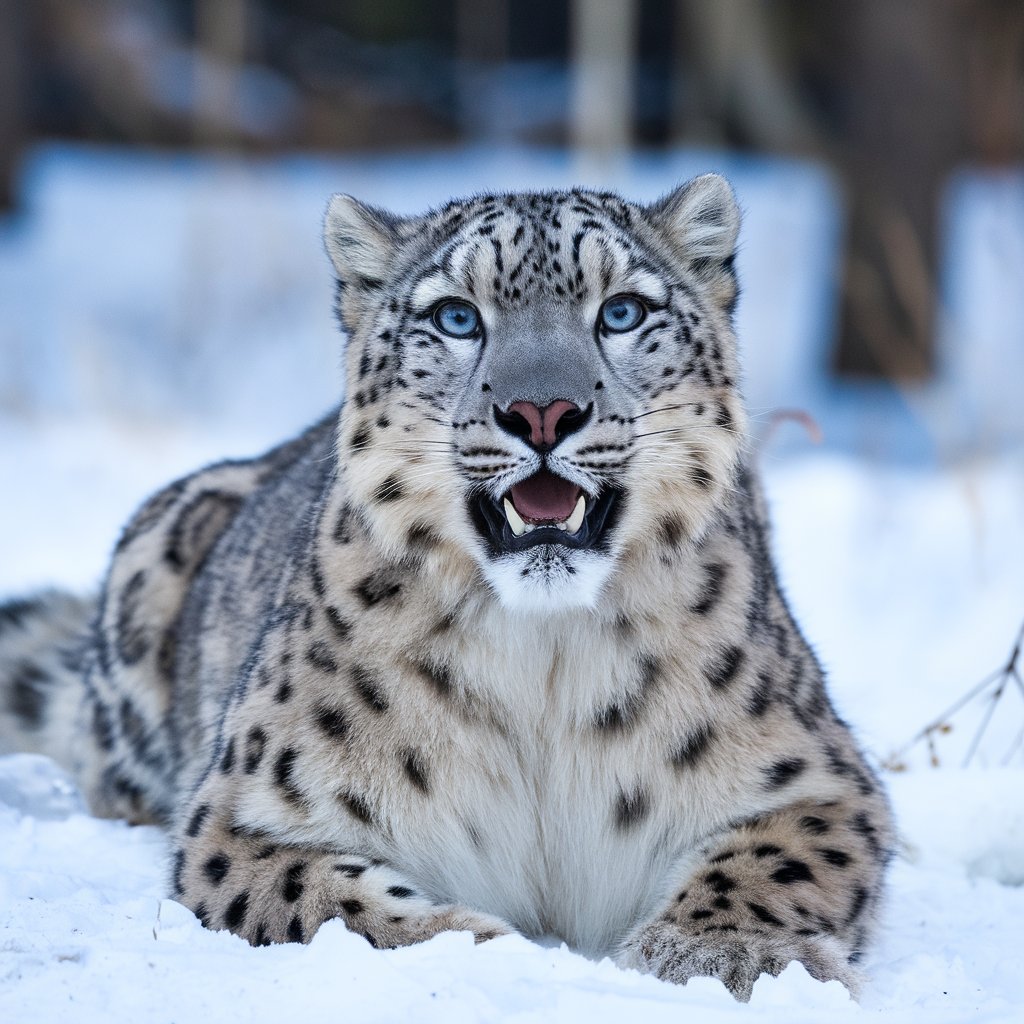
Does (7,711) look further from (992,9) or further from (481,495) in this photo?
(992,9)

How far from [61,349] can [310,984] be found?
13501mm

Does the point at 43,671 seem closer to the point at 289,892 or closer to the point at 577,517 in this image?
the point at 289,892

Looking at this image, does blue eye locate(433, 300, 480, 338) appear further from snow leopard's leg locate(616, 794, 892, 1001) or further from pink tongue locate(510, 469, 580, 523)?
snow leopard's leg locate(616, 794, 892, 1001)

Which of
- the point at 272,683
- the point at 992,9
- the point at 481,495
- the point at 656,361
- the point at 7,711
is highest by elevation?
the point at 992,9

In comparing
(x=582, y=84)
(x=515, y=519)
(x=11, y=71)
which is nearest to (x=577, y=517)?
(x=515, y=519)

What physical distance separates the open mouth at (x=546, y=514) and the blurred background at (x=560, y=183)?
1395 millimetres

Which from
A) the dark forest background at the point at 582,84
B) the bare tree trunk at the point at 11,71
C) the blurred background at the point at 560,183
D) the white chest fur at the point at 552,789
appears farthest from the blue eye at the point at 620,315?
the bare tree trunk at the point at 11,71

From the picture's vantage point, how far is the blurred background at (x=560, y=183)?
9516 mm

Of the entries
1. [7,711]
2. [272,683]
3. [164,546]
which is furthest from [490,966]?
[7,711]

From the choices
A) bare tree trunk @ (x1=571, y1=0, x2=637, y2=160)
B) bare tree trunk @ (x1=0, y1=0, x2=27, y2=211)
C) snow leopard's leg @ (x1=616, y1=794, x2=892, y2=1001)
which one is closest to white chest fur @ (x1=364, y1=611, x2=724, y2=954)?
snow leopard's leg @ (x1=616, y1=794, x2=892, y2=1001)

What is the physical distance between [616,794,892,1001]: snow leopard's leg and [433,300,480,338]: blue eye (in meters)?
1.43

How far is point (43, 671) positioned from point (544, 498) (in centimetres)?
372

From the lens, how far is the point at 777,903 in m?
3.76

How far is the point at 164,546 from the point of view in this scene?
241 inches
